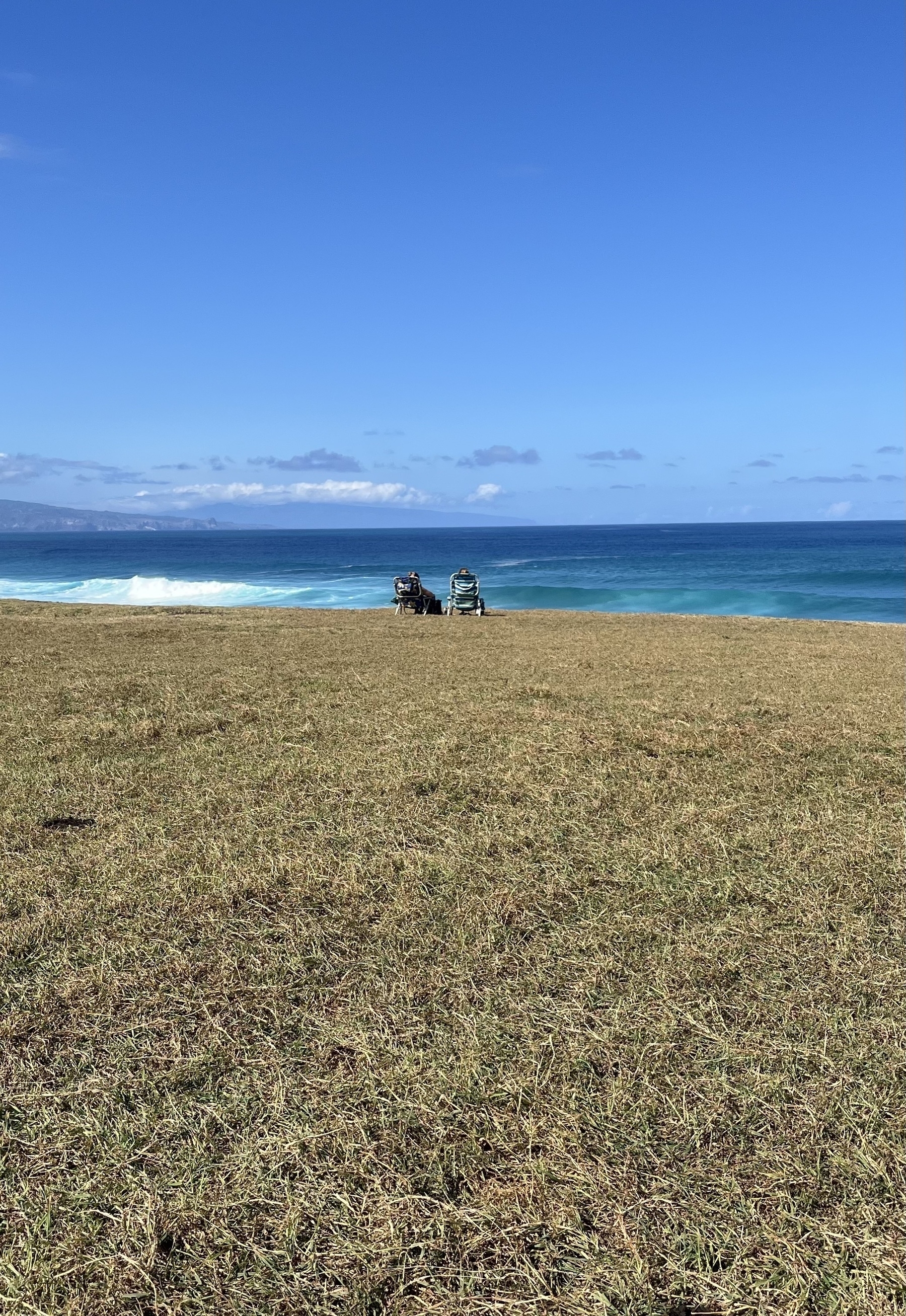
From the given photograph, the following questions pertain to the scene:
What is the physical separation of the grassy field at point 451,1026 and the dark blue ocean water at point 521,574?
121 feet

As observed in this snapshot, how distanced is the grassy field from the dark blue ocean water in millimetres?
37013

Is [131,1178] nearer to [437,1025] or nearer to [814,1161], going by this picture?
[437,1025]

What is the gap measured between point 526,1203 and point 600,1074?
727 mm

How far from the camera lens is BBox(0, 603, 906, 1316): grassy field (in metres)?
2.44

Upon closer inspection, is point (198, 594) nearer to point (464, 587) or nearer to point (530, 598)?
point (530, 598)

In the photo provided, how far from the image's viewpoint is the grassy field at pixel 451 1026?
2.44 metres

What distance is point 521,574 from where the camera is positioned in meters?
82.1

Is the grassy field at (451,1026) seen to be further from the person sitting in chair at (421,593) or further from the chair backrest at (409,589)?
A: the person sitting in chair at (421,593)

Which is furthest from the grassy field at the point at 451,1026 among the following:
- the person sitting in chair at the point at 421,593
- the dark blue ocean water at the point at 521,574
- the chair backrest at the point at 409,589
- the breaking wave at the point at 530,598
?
the breaking wave at the point at 530,598

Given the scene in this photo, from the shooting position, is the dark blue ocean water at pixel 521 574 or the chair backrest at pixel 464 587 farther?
the dark blue ocean water at pixel 521 574

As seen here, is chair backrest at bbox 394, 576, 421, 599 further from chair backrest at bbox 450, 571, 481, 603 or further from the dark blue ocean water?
the dark blue ocean water

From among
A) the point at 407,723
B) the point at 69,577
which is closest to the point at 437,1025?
the point at 407,723

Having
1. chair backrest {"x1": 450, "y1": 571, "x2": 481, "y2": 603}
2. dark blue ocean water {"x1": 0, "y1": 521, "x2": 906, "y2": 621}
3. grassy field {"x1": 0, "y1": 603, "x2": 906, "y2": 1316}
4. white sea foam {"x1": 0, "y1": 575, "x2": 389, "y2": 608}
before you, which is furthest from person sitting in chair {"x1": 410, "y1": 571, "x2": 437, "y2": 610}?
white sea foam {"x1": 0, "y1": 575, "x2": 389, "y2": 608}

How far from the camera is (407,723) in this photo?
29.4 feet
